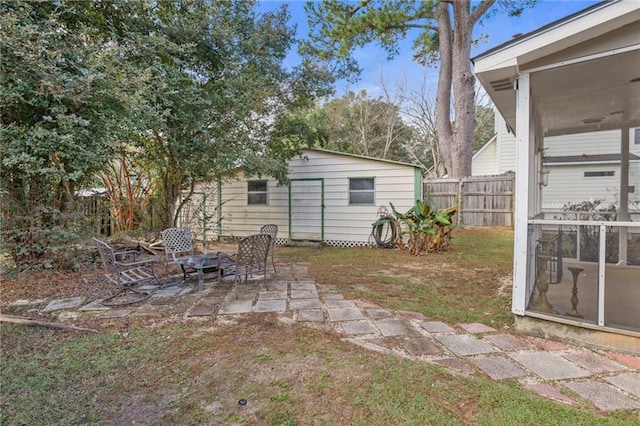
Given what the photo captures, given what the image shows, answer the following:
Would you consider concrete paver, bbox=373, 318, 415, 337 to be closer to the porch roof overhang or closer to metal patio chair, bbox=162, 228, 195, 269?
the porch roof overhang

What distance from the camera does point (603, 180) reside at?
694 cm

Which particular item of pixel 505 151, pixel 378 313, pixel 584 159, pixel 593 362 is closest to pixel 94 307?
pixel 378 313

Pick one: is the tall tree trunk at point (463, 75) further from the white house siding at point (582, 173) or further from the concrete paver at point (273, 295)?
the concrete paver at point (273, 295)

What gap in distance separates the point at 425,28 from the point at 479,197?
21.8 feet

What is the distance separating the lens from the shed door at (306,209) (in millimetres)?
9836

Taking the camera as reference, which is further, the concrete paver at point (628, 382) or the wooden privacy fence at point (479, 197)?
the wooden privacy fence at point (479, 197)

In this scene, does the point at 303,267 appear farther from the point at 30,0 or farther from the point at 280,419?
the point at 30,0

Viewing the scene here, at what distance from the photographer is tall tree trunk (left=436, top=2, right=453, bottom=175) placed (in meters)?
12.2

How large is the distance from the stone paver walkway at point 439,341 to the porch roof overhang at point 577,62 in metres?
2.56

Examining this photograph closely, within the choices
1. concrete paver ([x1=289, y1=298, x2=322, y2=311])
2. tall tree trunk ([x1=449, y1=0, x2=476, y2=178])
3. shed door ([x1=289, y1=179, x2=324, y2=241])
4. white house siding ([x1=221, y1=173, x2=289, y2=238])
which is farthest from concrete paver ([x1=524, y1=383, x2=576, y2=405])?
tall tree trunk ([x1=449, y1=0, x2=476, y2=178])

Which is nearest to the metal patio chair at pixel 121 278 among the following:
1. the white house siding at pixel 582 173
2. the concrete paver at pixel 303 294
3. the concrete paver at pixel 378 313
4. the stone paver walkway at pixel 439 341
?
the stone paver walkway at pixel 439 341

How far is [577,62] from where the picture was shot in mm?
3070

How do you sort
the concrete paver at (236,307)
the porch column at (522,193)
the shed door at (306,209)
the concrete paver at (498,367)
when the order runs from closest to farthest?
the concrete paver at (498,367) → the porch column at (522,193) → the concrete paver at (236,307) → the shed door at (306,209)

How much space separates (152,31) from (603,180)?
30.4 ft
